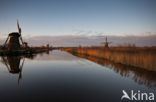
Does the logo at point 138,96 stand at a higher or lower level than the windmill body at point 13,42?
lower

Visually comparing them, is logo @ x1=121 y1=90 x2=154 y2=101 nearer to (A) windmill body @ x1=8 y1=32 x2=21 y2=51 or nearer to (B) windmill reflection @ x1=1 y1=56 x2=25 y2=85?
(B) windmill reflection @ x1=1 y1=56 x2=25 y2=85

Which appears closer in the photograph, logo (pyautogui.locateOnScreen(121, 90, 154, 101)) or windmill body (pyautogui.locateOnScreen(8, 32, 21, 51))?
logo (pyautogui.locateOnScreen(121, 90, 154, 101))

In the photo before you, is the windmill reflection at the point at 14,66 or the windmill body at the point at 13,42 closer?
the windmill reflection at the point at 14,66

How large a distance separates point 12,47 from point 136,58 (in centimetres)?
3516

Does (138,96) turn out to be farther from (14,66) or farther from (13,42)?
(13,42)

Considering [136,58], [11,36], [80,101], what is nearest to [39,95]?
[80,101]

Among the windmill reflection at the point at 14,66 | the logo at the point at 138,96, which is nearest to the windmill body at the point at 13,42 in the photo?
the windmill reflection at the point at 14,66

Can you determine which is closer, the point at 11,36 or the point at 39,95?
the point at 39,95

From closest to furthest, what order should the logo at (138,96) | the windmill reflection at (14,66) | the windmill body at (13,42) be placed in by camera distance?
1. the logo at (138,96)
2. the windmill reflection at (14,66)
3. the windmill body at (13,42)

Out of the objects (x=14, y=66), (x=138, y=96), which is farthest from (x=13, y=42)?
(x=138, y=96)

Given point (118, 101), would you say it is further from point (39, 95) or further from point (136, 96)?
point (39, 95)

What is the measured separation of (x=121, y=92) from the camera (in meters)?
5.50

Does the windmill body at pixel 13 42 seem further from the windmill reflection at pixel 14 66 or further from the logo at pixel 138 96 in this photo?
the logo at pixel 138 96

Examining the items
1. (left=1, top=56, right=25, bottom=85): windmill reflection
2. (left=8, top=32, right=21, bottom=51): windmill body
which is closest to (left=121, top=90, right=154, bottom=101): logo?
(left=1, top=56, right=25, bottom=85): windmill reflection
